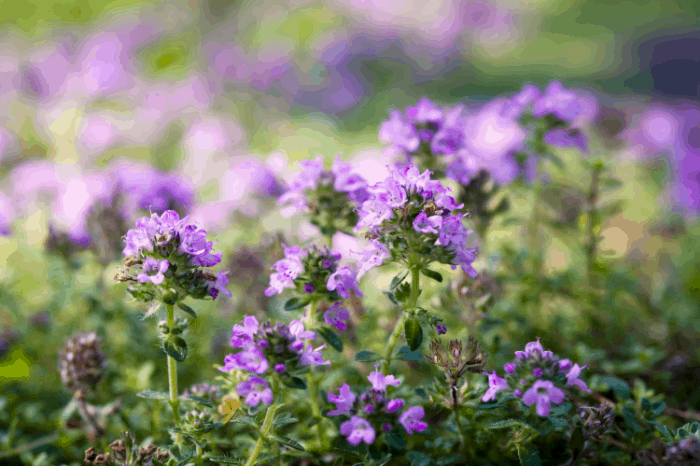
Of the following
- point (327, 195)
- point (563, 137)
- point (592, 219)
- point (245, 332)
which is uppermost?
point (563, 137)

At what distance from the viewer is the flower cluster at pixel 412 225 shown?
135 centimetres

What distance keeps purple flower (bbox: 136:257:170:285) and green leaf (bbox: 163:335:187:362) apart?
180 millimetres

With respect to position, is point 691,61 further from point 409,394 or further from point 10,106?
point 10,106

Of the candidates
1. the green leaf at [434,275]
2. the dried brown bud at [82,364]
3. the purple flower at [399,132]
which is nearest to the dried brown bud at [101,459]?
the dried brown bud at [82,364]

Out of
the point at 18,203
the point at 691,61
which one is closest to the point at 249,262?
the point at 18,203

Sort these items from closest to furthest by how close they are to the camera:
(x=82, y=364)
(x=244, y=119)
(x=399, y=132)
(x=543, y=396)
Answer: (x=543, y=396)
(x=82, y=364)
(x=399, y=132)
(x=244, y=119)

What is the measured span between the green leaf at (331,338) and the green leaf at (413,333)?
0.67 feet

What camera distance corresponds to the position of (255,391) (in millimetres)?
1249

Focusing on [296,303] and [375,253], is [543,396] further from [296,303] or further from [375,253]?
[296,303]

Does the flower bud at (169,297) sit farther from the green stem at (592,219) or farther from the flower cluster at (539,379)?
the green stem at (592,219)

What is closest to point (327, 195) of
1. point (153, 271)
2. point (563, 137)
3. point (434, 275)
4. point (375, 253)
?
point (375, 253)

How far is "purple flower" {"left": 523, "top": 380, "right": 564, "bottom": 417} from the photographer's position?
1205 mm

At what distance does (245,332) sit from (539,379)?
701 millimetres

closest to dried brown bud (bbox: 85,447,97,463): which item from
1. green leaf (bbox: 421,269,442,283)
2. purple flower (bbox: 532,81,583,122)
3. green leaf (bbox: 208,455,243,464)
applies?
green leaf (bbox: 208,455,243,464)
